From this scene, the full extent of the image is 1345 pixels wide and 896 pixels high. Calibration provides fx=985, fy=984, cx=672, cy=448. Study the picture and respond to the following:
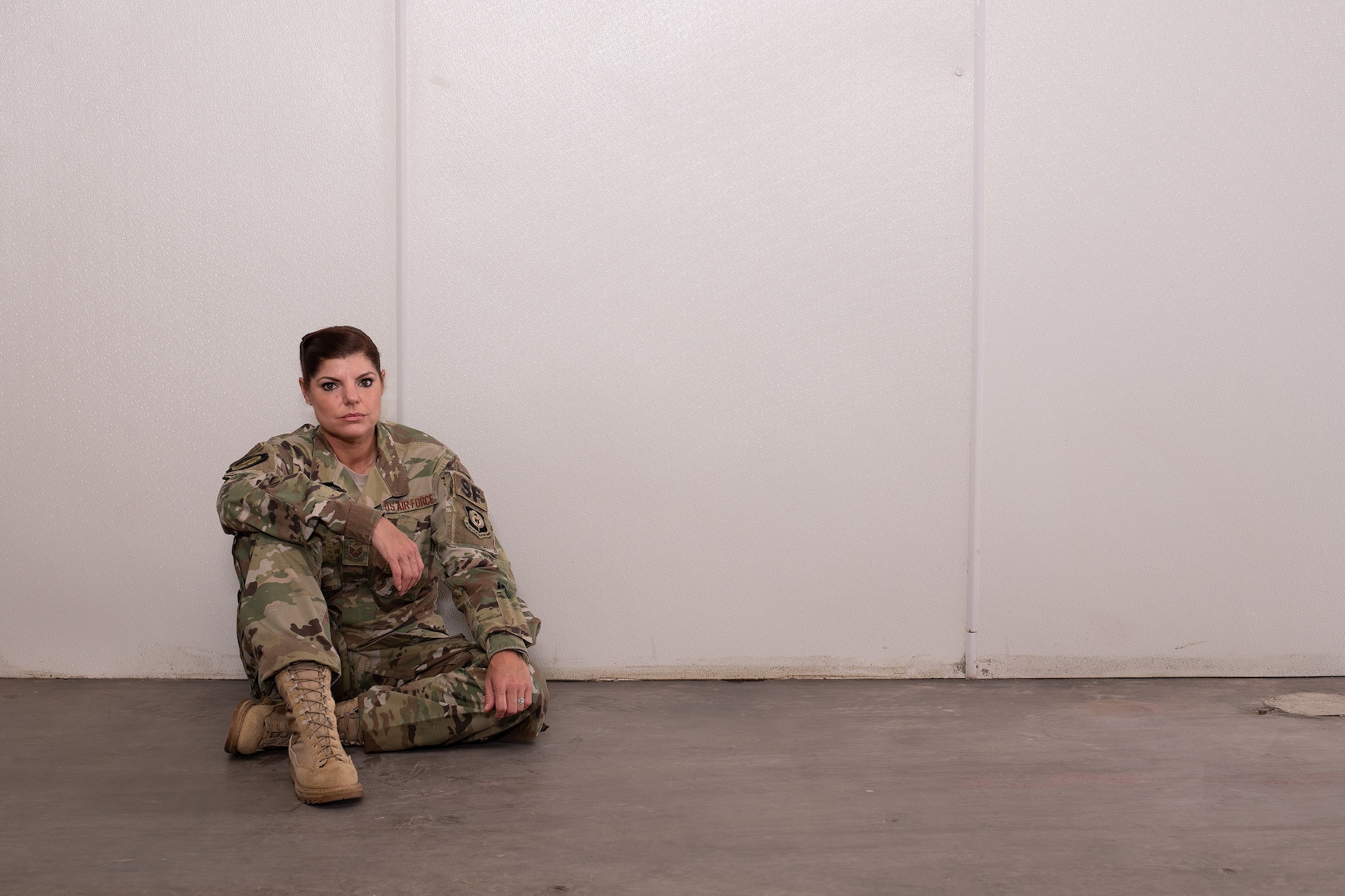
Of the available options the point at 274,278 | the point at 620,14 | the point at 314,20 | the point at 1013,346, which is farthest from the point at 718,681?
the point at 314,20

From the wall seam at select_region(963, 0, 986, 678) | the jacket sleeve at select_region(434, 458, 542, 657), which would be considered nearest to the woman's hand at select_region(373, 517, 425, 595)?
the jacket sleeve at select_region(434, 458, 542, 657)

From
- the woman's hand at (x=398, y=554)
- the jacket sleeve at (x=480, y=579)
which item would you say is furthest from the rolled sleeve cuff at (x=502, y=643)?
the woman's hand at (x=398, y=554)

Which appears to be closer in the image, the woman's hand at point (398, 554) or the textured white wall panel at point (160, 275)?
the woman's hand at point (398, 554)

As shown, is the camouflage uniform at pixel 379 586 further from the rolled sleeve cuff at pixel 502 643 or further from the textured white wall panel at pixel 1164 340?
the textured white wall panel at pixel 1164 340

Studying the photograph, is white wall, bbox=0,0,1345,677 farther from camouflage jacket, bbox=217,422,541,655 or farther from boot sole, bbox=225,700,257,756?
boot sole, bbox=225,700,257,756

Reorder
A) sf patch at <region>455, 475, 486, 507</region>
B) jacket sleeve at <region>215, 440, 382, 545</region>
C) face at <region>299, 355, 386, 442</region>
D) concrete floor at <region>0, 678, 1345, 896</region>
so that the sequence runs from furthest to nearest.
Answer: sf patch at <region>455, 475, 486, 507</region>
face at <region>299, 355, 386, 442</region>
jacket sleeve at <region>215, 440, 382, 545</region>
concrete floor at <region>0, 678, 1345, 896</region>

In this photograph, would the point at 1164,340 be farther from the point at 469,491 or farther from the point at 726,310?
the point at 469,491

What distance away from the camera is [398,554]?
6.21ft

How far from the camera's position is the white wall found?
2.44m

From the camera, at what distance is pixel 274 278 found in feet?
8.05

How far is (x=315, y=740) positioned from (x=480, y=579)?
48cm

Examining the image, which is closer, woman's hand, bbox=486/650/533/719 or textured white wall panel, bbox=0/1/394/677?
woman's hand, bbox=486/650/533/719

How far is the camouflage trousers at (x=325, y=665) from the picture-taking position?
1796mm

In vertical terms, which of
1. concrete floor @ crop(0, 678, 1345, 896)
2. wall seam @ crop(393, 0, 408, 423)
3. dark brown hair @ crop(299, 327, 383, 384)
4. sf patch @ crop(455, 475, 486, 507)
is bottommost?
concrete floor @ crop(0, 678, 1345, 896)
